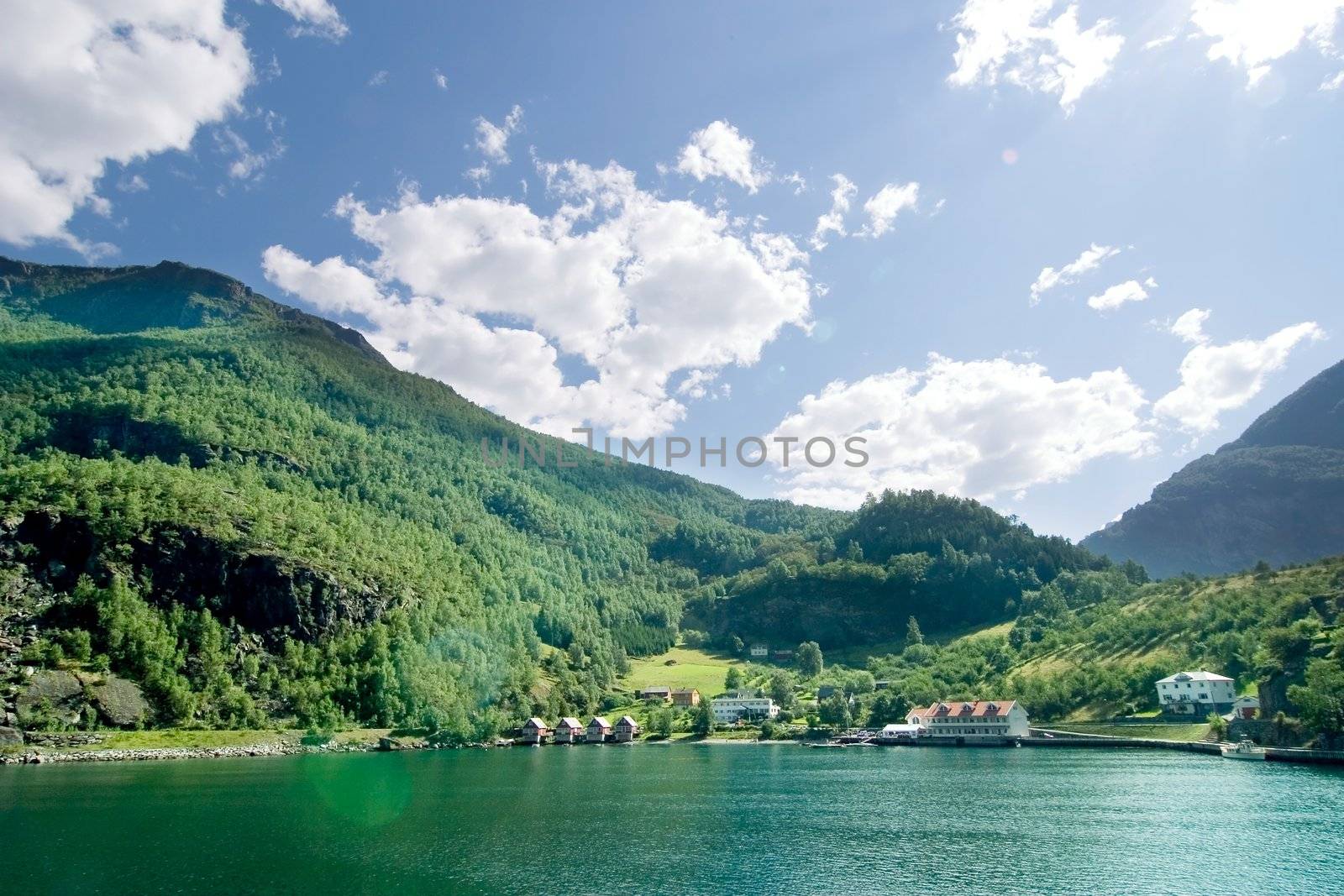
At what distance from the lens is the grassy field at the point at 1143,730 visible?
119 m

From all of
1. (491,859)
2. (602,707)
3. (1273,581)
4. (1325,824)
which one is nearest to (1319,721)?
(1325,824)

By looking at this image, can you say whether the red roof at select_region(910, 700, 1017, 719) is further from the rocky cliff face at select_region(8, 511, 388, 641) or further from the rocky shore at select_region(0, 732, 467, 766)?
the rocky cliff face at select_region(8, 511, 388, 641)

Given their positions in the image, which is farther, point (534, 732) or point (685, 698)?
point (685, 698)

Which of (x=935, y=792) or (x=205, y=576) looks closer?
(x=935, y=792)

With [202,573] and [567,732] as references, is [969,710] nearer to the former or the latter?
[567,732]

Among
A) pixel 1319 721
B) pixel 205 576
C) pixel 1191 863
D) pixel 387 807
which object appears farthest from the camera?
pixel 205 576

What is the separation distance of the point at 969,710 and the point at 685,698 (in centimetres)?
6994

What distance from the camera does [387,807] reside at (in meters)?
64.6

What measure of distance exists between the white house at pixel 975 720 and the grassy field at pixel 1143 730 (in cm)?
595

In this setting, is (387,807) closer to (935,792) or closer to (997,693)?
(935,792)

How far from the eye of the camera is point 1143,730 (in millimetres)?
127000

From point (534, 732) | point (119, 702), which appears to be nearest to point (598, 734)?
point (534, 732)

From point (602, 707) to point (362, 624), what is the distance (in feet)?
203

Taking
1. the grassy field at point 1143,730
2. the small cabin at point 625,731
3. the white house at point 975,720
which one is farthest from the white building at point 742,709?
the grassy field at point 1143,730
